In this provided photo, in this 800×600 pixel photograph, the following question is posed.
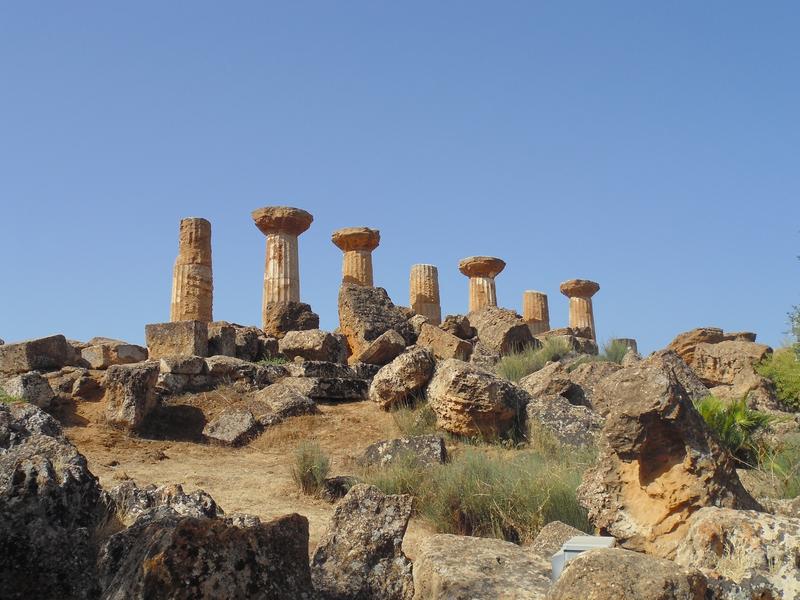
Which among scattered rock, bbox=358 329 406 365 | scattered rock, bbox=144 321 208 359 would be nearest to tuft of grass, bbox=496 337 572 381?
scattered rock, bbox=358 329 406 365

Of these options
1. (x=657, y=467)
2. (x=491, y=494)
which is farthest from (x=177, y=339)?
(x=657, y=467)

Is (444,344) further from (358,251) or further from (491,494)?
(358,251)

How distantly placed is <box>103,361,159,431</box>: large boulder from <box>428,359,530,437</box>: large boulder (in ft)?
13.4

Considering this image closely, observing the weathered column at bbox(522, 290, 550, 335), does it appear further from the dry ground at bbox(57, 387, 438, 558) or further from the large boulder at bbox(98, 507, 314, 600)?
the large boulder at bbox(98, 507, 314, 600)

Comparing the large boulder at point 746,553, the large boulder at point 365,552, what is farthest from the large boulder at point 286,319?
the large boulder at point 746,553

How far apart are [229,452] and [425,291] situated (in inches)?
617

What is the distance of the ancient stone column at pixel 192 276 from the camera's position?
20.2m

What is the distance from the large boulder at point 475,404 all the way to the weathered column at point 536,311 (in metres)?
18.0

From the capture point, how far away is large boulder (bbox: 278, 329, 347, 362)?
15422 mm

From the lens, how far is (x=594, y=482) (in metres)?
5.76

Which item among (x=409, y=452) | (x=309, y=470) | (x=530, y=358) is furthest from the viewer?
(x=530, y=358)

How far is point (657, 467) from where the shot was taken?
18.3 ft

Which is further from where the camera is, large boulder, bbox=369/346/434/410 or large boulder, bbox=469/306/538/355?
large boulder, bbox=469/306/538/355

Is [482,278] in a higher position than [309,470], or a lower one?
higher
